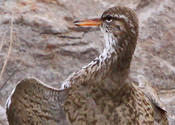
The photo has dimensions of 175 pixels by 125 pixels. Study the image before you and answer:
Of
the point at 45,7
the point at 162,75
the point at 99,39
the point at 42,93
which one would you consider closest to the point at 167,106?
the point at 162,75

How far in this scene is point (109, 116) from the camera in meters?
3.54

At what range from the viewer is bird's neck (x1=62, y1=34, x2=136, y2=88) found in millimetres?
3654

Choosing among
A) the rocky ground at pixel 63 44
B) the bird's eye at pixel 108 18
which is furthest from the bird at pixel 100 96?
the rocky ground at pixel 63 44

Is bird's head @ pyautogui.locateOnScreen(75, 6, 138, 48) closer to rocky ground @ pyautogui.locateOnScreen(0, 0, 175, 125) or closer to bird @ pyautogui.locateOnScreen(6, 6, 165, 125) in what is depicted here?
bird @ pyautogui.locateOnScreen(6, 6, 165, 125)

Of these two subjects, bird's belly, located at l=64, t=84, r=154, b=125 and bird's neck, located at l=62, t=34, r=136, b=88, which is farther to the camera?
bird's neck, located at l=62, t=34, r=136, b=88

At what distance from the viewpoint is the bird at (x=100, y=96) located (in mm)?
3529

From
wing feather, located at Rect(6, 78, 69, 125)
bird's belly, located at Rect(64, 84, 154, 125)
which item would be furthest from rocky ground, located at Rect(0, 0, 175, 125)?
bird's belly, located at Rect(64, 84, 154, 125)

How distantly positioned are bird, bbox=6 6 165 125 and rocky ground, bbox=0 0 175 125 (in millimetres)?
1478

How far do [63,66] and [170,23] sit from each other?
1.19 meters

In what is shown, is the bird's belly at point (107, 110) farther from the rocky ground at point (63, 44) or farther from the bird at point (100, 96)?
the rocky ground at point (63, 44)

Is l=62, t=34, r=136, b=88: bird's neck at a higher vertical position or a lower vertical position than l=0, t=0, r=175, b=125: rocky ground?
higher

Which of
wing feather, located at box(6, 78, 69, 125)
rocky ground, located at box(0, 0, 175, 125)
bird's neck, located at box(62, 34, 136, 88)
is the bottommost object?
rocky ground, located at box(0, 0, 175, 125)

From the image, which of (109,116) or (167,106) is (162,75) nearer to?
(167,106)

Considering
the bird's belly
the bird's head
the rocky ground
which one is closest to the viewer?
the bird's belly
